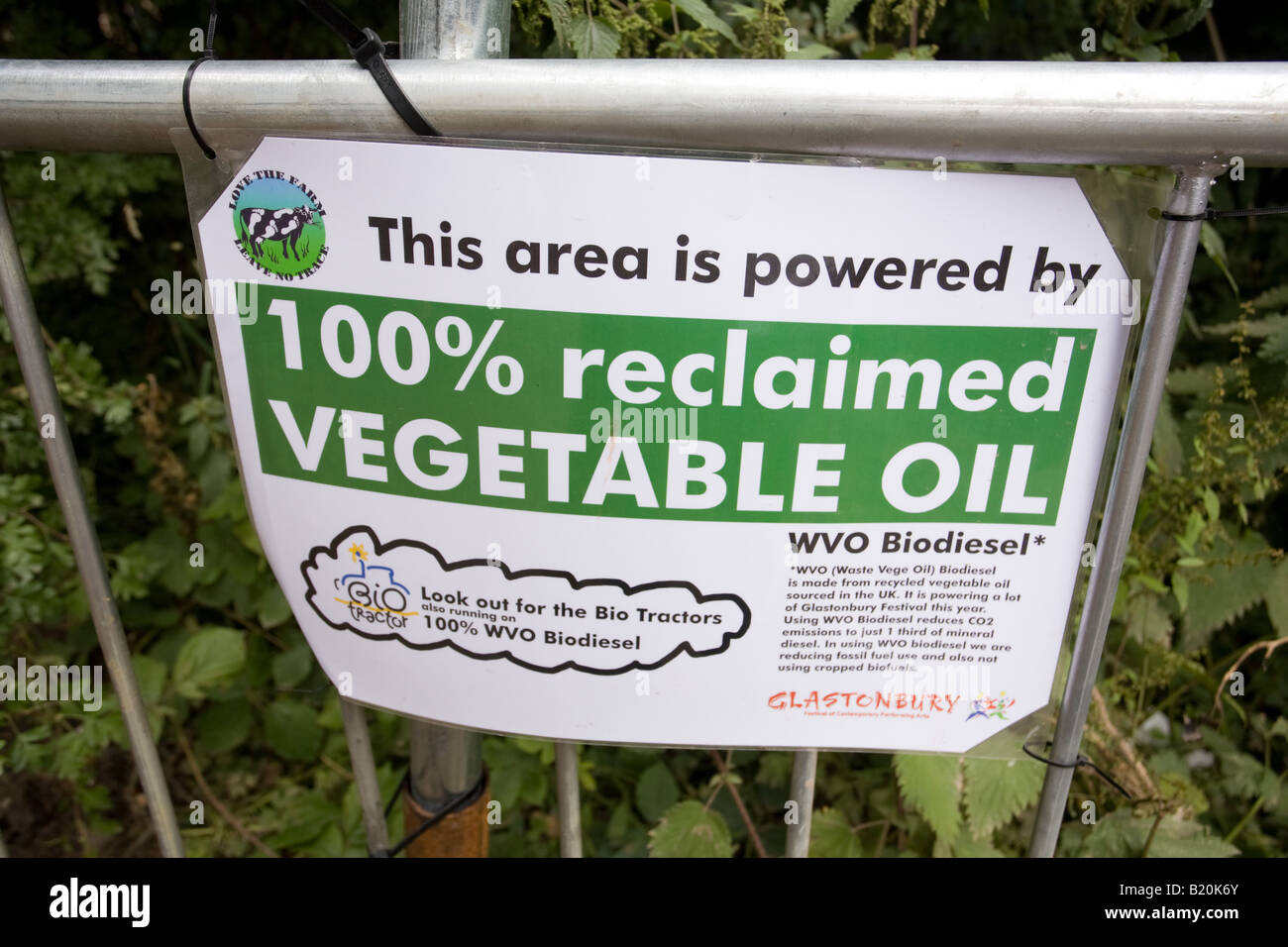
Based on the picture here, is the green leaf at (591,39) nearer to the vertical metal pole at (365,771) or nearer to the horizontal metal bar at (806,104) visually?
the horizontal metal bar at (806,104)

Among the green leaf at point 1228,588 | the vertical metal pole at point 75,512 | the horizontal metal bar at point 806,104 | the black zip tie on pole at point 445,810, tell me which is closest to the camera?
the horizontal metal bar at point 806,104

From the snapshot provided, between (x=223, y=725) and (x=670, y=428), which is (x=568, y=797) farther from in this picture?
(x=223, y=725)

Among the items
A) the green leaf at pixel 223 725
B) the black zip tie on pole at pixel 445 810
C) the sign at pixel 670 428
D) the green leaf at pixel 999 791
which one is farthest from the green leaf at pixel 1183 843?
the green leaf at pixel 223 725

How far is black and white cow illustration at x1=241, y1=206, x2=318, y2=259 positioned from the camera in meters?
0.93

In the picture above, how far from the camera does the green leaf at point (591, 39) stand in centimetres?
109

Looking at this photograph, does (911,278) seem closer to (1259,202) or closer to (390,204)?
(390,204)

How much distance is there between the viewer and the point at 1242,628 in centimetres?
230

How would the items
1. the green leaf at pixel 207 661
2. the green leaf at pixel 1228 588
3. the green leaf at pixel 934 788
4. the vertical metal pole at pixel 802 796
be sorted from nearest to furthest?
the vertical metal pole at pixel 802 796 < the green leaf at pixel 934 788 < the green leaf at pixel 207 661 < the green leaf at pixel 1228 588

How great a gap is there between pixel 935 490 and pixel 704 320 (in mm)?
340

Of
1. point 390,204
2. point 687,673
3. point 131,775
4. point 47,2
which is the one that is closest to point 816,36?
point 390,204

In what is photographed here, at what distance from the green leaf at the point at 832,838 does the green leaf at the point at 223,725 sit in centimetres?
136

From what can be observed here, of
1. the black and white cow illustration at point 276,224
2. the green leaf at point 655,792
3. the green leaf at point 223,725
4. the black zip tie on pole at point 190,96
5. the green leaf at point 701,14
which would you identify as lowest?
the green leaf at point 223,725

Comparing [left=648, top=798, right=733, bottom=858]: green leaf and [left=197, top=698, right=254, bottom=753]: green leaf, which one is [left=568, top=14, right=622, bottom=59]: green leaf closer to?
[left=648, top=798, right=733, bottom=858]: green leaf

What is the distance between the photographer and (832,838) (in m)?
1.73
